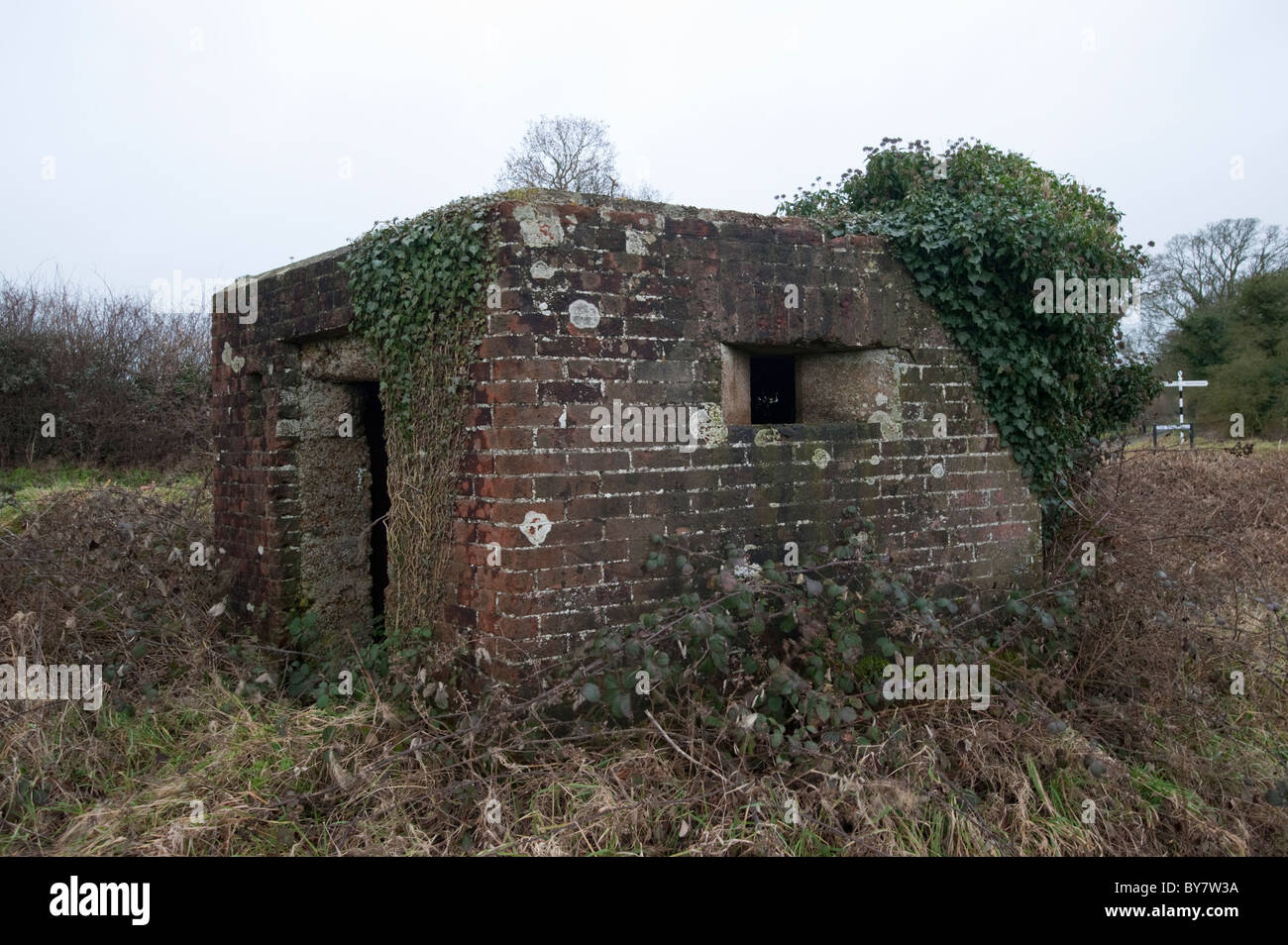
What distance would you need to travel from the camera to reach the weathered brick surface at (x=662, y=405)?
3.92 m

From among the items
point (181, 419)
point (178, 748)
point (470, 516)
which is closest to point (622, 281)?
point (470, 516)

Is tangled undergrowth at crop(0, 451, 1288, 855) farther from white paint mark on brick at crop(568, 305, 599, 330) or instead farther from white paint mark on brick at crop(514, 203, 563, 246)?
white paint mark on brick at crop(514, 203, 563, 246)

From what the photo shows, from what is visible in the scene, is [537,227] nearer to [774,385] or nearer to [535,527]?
[535,527]

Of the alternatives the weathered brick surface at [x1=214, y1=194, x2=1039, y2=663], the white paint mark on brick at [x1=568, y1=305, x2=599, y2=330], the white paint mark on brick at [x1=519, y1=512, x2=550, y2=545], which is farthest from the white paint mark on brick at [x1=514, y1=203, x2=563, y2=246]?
the white paint mark on brick at [x1=519, y1=512, x2=550, y2=545]

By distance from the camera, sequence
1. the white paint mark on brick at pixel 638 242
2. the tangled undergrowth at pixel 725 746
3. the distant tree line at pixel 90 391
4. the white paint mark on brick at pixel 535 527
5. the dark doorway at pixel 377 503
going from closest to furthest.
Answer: the tangled undergrowth at pixel 725 746
the white paint mark on brick at pixel 535 527
the white paint mark on brick at pixel 638 242
the dark doorway at pixel 377 503
the distant tree line at pixel 90 391

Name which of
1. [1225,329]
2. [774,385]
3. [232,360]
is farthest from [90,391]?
[1225,329]

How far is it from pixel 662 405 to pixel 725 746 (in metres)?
1.54

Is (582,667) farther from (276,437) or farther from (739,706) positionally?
(276,437)

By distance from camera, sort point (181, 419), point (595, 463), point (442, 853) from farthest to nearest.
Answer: point (181, 419) → point (595, 463) → point (442, 853)

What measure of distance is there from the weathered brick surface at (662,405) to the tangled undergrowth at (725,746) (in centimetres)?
27

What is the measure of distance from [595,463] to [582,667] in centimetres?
89

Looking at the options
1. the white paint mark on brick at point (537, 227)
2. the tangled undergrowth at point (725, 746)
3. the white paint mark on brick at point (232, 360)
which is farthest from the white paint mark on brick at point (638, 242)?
the white paint mark on brick at point (232, 360)

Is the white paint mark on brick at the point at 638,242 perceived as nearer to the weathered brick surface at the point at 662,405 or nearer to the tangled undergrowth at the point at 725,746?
the weathered brick surface at the point at 662,405

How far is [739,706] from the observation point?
3.82 m
